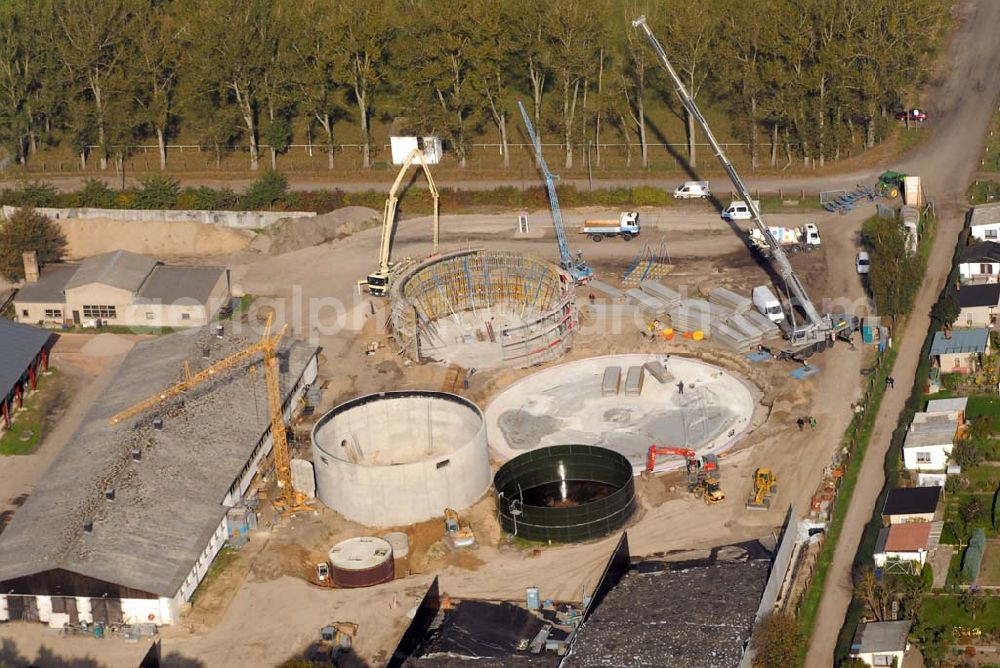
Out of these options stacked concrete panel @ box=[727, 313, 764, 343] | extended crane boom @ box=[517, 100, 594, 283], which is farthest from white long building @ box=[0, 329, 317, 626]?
stacked concrete panel @ box=[727, 313, 764, 343]

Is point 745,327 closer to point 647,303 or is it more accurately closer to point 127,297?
point 647,303

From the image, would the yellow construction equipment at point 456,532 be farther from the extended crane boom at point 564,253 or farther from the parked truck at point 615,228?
the parked truck at point 615,228

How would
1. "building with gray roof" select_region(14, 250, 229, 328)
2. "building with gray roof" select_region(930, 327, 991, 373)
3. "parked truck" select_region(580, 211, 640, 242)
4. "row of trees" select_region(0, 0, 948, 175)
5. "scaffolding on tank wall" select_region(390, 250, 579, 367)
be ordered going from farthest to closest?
"row of trees" select_region(0, 0, 948, 175), "parked truck" select_region(580, 211, 640, 242), "building with gray roof" select_region(14, 250, 229, 328), "scaffolding on tank wall" select_region(390, 250, 579, 367), "building with gray roof" select_region(930, 327, 991, 373)

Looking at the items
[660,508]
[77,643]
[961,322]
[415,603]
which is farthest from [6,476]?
[961,322]

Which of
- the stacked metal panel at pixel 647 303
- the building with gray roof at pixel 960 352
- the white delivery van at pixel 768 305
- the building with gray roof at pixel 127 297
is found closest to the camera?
the building with gray roof at pixel 960 352

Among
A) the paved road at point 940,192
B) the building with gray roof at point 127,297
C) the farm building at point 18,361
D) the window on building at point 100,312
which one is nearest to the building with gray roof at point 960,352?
the paved road at point 940,192

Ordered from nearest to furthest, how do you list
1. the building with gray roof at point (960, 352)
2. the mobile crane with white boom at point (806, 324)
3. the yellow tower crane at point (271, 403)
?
the yellow tower crane at point (271, 403), the building with gray roof at point (960, 352), the mobile crane with white boom at point (806, 324)

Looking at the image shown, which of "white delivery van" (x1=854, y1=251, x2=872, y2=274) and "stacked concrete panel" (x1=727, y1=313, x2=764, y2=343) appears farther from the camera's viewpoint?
"white delivery van" (x1=854, y1=251, x2=872, y2=274)

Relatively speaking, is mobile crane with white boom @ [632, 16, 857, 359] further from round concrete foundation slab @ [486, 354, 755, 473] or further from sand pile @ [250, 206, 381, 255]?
sand pile @ [250, 206, 381, 255]
